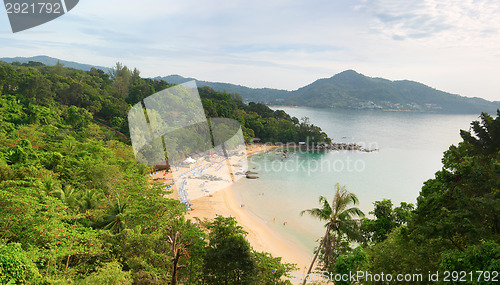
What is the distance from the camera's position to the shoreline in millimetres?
15547

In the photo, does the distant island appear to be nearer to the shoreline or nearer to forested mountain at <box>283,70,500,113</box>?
forested mountain at <box>283,70,500,113</box>

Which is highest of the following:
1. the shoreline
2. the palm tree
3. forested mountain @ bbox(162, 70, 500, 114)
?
forested mountain @ bbox(162, 70, 500, 114)


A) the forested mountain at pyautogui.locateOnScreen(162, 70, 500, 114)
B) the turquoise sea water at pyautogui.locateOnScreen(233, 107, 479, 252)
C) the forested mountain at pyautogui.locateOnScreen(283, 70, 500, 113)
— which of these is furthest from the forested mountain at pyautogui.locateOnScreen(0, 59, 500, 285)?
Result: the forested mountain at pyautogui.locateOnScreen(283, 70, 500, 113)

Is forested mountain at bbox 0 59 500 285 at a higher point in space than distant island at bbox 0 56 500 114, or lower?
lower

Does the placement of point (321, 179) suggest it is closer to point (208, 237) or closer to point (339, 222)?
point (339, 222)

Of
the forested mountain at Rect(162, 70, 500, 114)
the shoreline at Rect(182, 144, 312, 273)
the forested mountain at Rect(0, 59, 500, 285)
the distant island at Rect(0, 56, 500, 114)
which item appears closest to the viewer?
the forested mountain at Rect(0, 59, 500, 285)

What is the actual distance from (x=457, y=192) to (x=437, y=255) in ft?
5.12

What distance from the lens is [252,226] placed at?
62.0ft

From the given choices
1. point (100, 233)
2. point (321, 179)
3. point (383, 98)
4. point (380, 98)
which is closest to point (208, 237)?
point (100, 233)

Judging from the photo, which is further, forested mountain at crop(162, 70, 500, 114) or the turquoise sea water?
forested mountain at crop(162, 70, 500, 114)

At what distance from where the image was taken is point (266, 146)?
49281 millimetres

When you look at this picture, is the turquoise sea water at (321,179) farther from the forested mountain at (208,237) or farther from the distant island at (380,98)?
the distant island at (380,98)

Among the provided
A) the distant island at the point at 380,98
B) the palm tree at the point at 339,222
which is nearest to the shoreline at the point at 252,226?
the palm tree at the point at 339,222

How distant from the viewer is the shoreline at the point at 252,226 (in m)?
15.5
